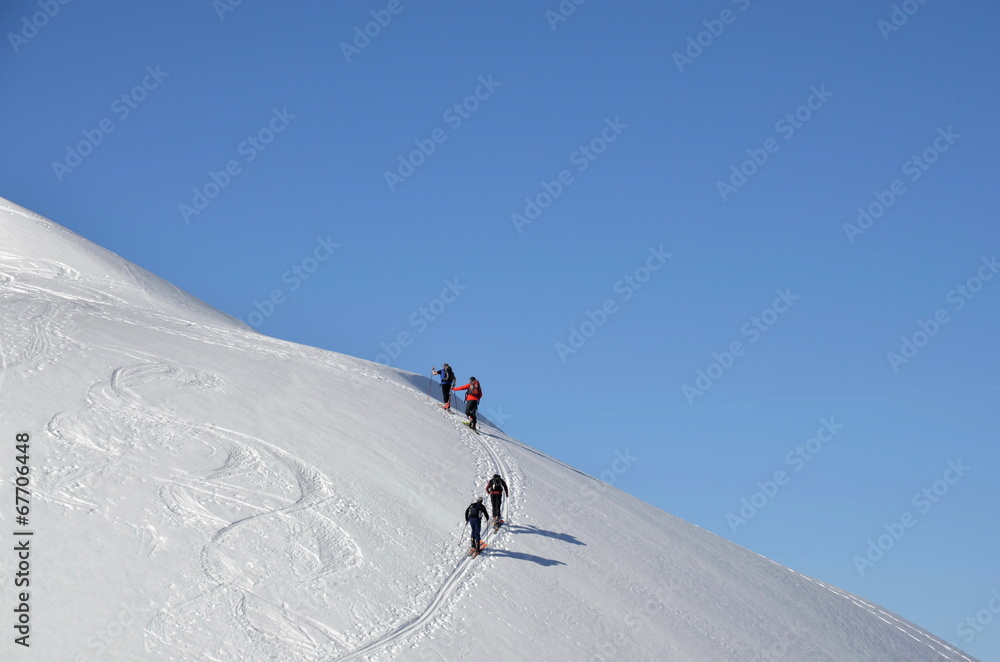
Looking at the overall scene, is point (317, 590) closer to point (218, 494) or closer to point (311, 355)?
point (218, 494)

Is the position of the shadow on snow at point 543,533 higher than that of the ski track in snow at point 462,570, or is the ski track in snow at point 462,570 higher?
the shadow on snow at point 543,533

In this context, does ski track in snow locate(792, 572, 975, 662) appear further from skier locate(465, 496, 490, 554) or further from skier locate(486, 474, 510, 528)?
skier locate(465, 496, 490, 554)

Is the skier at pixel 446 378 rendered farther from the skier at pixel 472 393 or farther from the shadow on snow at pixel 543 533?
the shadow on snow at pixel 543 533

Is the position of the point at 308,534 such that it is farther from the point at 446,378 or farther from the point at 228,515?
the point at 446,378

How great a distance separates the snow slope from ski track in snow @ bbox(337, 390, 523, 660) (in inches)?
2.6

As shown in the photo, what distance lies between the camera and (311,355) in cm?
3488

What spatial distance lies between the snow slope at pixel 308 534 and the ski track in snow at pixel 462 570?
0.22 feet

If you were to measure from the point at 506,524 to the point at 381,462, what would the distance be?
4218mm

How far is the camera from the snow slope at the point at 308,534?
1839cm

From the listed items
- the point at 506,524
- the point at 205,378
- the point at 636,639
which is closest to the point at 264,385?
the point at 205,378

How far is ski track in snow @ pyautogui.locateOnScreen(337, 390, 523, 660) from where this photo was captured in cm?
1866

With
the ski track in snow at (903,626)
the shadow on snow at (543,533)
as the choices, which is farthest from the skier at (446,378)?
the ski track in snow at (903,626)

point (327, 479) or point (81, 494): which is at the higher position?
point (327, 479)

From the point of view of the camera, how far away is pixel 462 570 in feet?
72.4
